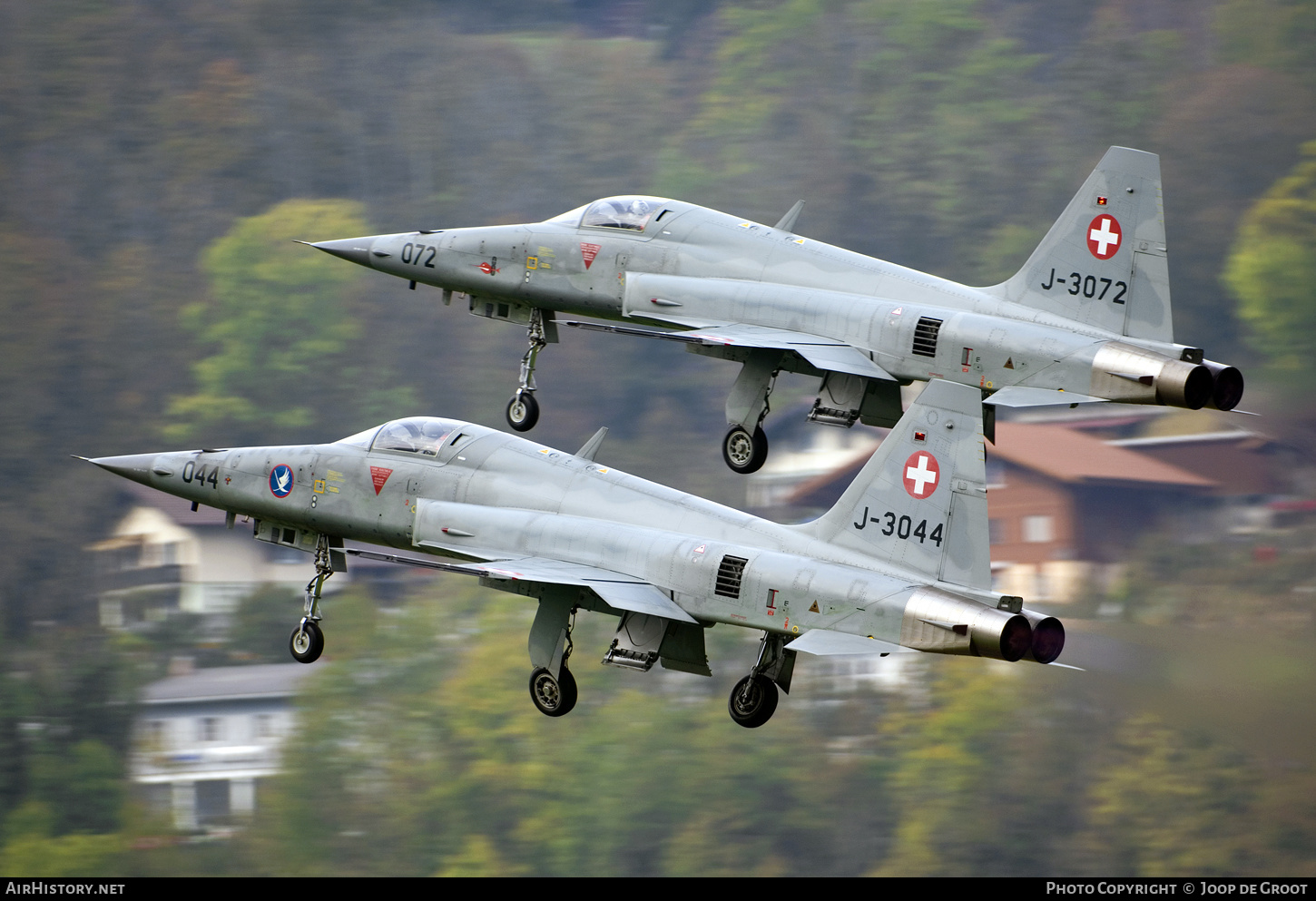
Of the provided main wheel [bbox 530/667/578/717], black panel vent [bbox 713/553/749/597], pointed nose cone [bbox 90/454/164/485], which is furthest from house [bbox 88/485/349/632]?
black panel vent [bbox 713/553/749/597]

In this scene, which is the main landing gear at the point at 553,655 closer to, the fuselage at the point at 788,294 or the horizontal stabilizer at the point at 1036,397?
the fuselage at the point at 788,294

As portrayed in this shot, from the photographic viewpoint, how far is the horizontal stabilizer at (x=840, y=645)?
21984 mm

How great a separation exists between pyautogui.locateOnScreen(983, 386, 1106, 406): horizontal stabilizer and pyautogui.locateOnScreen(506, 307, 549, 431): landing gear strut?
739cm

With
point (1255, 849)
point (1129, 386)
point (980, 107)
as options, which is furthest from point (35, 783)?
point (1129, 386)

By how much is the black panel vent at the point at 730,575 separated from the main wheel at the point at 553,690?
2.84 m

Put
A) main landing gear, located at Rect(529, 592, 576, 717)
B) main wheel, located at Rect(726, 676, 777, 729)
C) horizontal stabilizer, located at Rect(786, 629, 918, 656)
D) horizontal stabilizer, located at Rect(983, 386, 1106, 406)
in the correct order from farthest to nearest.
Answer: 1. main landing gear, located at Rect(529, 592, 576, 717)
2. horizontal stabilizer, located at Rect(983, 386, 1106, 406)
3. main wheel, located at Rect(726, 676, 777, 729)
4. horizontal stabilizer, located at Rect(786, 629, 918, 656)

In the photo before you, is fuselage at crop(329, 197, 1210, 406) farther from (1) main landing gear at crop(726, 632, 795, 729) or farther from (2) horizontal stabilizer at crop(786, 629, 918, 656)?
(2) horizontal stabilizer at crop(786, 629, 918, 656)

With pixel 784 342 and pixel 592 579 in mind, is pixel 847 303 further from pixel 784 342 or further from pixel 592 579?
pixel 592 579

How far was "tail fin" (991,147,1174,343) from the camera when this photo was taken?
25469 millimetres

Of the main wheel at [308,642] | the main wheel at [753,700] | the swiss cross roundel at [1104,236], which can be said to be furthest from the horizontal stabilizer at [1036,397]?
the main wheel at [308,642]

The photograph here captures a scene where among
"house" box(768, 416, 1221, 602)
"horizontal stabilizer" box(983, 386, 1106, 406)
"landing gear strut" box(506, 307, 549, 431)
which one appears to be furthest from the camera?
"house" box(768, 416, 1221, 602)

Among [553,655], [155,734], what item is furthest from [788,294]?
[155,734]

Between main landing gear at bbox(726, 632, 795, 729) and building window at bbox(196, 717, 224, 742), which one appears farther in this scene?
building window at bbox(196, 717, 224, 742)

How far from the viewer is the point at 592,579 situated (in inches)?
957
